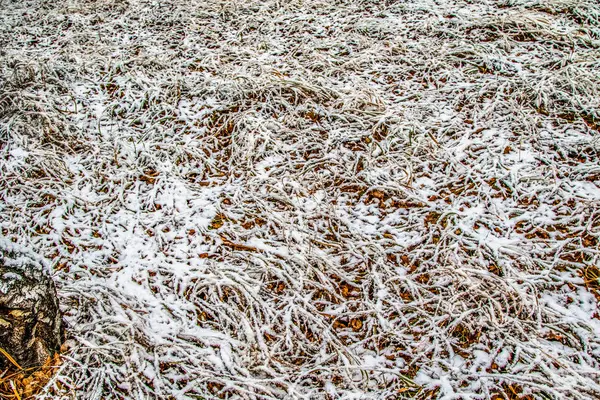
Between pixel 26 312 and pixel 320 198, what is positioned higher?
pixel 26 312

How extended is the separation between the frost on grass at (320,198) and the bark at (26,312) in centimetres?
14

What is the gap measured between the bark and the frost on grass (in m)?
0.14

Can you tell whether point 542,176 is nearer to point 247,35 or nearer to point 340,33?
point 340,33

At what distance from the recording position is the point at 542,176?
2555 mm

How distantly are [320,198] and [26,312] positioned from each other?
67.6 inches

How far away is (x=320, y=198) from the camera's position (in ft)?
8.53

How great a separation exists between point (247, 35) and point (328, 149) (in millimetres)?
1895

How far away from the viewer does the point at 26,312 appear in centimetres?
175

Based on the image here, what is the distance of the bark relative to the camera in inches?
68.0

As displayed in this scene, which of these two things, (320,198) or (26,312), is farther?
(320,198)

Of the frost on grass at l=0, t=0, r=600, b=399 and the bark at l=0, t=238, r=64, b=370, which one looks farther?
the frost on grass at l=0, t=0, r=600, b=399

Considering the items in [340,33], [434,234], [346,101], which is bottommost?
[434,234]

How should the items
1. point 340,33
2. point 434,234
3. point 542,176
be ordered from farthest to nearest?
point 340,33 < point 542,176 < point 434,234

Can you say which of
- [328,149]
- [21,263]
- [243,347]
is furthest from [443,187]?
[21,263]
